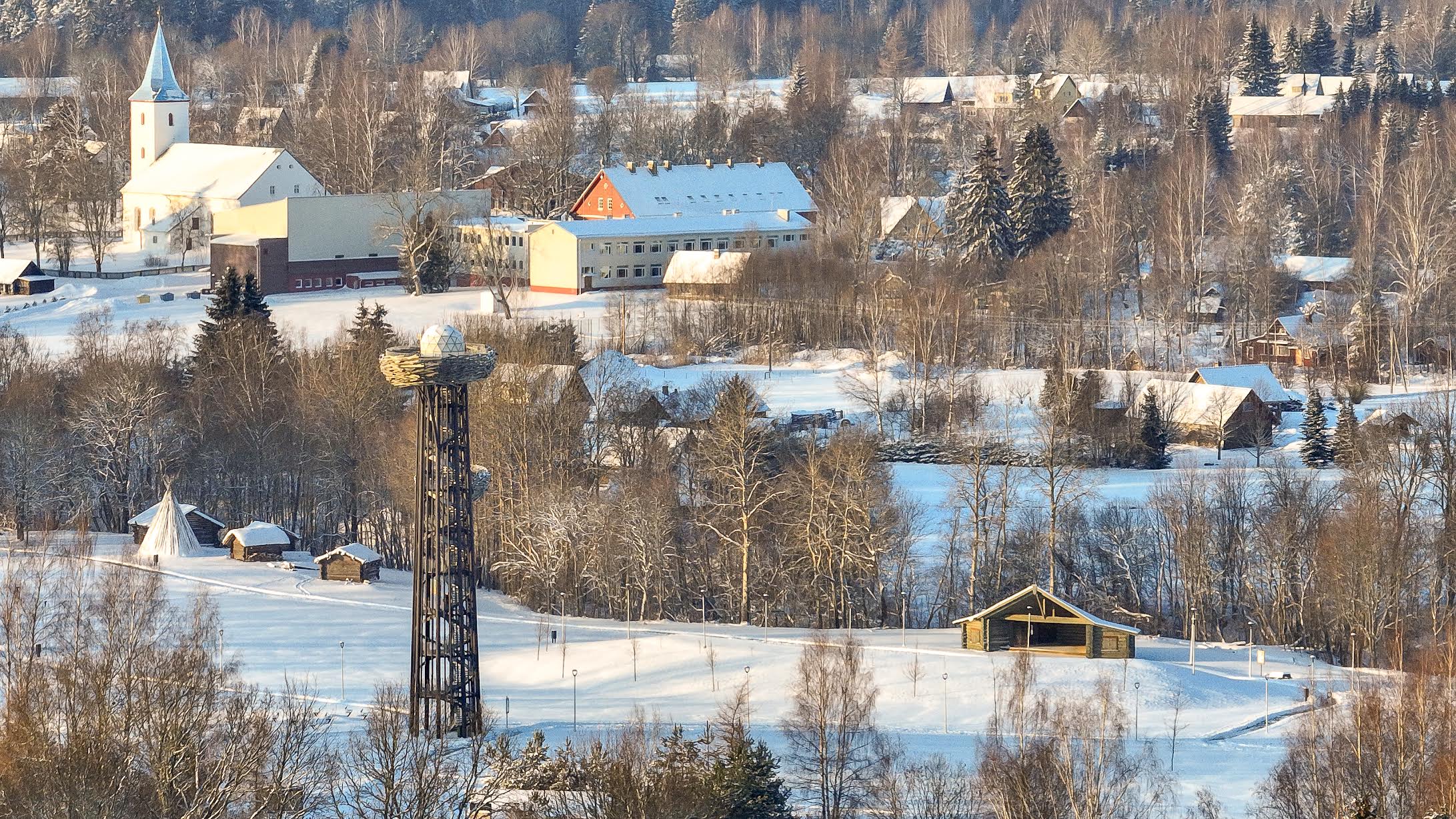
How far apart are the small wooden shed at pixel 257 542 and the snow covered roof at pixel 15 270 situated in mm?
24895

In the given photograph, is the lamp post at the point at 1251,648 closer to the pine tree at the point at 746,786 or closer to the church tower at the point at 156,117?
the pine tree at the point at 746,786

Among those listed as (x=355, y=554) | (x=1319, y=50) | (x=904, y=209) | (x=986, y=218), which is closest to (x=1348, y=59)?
(x=1319, y=50)

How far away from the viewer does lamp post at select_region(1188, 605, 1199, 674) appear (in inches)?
1389

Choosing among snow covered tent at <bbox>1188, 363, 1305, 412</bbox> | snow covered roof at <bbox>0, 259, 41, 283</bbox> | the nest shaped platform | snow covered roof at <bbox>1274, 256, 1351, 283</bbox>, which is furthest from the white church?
the nest shaped platform

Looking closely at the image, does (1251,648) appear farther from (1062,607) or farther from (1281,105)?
(1281,105)

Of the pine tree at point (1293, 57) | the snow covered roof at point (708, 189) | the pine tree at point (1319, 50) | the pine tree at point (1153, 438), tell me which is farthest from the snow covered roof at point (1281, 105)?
the pine tree at point (1153, 438)

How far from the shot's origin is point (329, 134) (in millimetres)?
79438

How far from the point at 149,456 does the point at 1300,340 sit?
2559 cm

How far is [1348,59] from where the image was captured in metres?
95.9

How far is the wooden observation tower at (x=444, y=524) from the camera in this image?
3216 cm

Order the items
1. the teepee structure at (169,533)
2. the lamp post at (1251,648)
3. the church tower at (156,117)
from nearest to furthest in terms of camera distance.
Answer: the lamp post at (1251,648)
the teepee structure at (169,533)
the church tower at (156,117)

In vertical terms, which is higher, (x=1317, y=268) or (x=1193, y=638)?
(x=1317, y=268)

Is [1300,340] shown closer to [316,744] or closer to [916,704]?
[916,704]

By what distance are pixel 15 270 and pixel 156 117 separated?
12.9 meters
